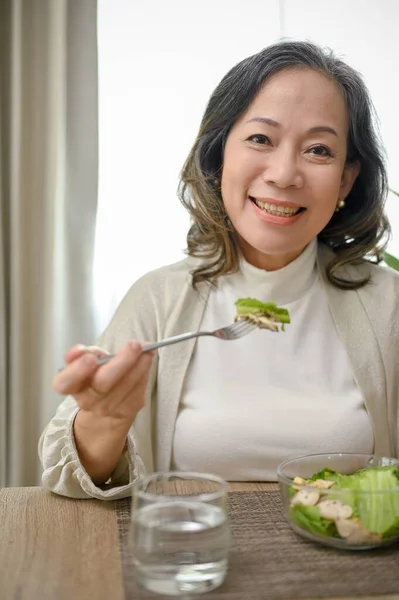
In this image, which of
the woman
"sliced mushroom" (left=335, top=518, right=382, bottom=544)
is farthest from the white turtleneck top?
"sliced mushroom" (left=335, top=518, right=382, bottom=544)

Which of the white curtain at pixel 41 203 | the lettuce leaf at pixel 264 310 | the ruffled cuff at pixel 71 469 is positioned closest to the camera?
the ruffled cuff at pixel 71 469

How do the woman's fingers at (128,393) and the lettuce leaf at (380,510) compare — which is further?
the woman's fingers at (128,393)

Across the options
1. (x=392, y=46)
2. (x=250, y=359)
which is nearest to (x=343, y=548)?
(x=250, y=359)

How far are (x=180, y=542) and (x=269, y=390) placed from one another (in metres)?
0.86

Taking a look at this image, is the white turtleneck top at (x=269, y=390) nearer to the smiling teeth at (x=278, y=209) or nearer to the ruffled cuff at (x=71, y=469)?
the smiling teeth at (x=278, y=209)

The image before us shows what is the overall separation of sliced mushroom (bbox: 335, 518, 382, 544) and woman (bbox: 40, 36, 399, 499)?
1.99 feet

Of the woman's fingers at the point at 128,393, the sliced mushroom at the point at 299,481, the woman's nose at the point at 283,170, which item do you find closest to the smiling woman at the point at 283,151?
the woman's nose at the point at 283,170

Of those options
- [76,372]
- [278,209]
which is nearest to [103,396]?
[76,372]

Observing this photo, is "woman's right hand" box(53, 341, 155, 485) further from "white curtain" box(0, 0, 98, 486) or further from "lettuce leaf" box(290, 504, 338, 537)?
"white curtain" box(0, 0, 98, 486)

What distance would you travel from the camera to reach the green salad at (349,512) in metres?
0.95

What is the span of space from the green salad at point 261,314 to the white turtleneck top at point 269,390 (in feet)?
1.05

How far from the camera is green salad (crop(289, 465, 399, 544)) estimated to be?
95 cm

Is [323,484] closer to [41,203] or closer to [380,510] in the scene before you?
[380,510]

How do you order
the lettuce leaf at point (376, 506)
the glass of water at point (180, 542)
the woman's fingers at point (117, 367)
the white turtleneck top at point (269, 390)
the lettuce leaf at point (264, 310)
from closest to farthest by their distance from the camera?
the glass of water at point (180, 542), the lettuce leaf at point (376, 506), the woman's fingers at point (117, 367), the lettuce leaf at point (264, 310), the white turtleneck top at point (269, 390)
